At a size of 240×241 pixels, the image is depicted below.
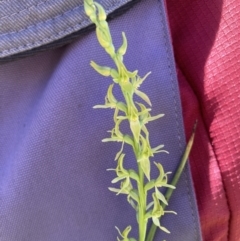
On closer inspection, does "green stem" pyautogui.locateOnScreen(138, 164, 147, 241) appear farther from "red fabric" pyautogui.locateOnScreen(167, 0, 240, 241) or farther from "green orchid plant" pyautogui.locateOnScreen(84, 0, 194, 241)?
"red fabric" pyautogui.locateOnScreen(167, 0, 240, 241)

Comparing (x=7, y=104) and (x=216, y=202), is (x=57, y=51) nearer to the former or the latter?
(x=7, y=104)

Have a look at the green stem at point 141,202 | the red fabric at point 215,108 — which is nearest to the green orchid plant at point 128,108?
the green stem at point 141,202

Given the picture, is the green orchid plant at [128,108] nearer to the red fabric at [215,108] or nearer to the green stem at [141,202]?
the green stem at [141,202]

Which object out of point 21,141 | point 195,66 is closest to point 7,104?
point 21,141

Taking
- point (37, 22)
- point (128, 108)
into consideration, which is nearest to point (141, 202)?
point (128, 108)

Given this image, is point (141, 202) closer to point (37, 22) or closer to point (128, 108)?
point (128, 108)
